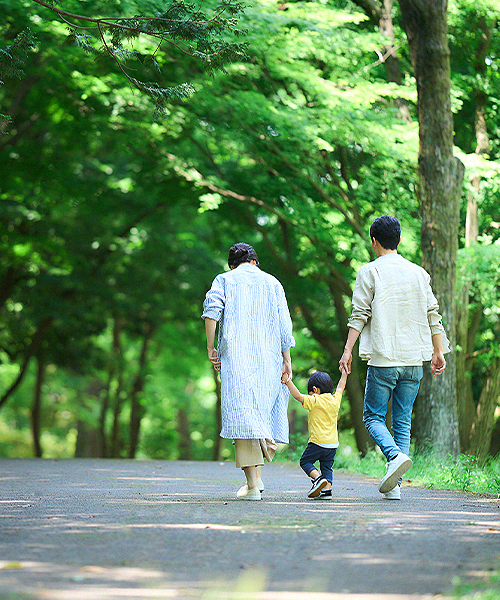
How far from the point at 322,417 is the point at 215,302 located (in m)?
1.28

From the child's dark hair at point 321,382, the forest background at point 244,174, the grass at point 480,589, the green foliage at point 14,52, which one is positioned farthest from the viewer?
the forest background at point 244,174

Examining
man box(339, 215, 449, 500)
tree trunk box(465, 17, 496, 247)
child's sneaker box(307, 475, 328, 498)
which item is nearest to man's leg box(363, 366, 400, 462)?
man box(339, 215, 449, 500)

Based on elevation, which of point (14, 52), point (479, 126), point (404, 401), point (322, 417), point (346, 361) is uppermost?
point (479, 126)

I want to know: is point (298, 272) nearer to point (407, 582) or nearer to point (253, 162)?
Result: point (253, 162)

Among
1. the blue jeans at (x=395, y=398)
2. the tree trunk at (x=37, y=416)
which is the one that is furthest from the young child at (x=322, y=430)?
the tree trunk at (x=37, y=416)

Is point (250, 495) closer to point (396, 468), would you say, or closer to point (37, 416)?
point (396, 468)

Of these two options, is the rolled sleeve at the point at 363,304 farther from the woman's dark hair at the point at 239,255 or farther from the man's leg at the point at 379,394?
the woman's dark hair at the point at 239,255

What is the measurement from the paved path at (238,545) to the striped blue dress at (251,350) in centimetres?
61

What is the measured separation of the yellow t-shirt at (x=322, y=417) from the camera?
6.04 m

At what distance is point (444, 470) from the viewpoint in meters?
7.84

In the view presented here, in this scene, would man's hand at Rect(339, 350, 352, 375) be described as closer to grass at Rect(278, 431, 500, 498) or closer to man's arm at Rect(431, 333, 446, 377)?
man's arm at Rect(431, 333, 446, 377)

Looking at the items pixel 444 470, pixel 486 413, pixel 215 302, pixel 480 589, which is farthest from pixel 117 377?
pixel 480 589

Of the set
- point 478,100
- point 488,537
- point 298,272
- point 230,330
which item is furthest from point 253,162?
point 488,537

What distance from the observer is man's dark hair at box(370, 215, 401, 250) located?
599cm
